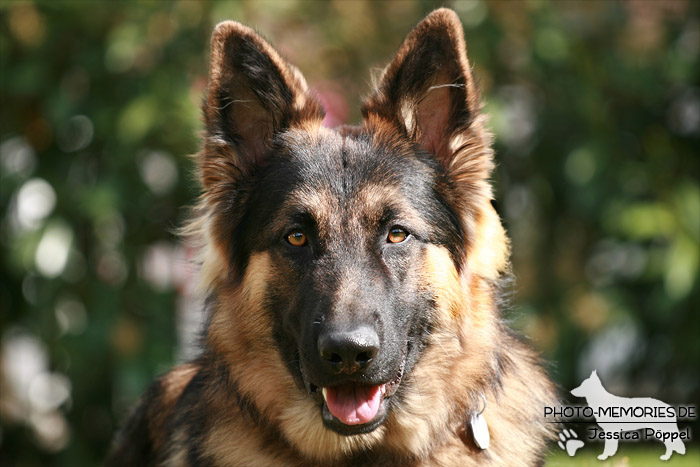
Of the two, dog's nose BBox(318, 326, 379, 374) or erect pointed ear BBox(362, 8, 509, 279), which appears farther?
erect pointed ear BBox(362, 8, 509, 279)

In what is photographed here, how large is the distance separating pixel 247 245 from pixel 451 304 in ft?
3.57

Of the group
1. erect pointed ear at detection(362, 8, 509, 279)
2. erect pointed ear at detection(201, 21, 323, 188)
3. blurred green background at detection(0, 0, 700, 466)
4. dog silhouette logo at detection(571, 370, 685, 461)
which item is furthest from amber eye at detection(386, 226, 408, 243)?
blurred green background at detection(0, 0, 700, 466)

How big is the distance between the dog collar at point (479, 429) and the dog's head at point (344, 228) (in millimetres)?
260

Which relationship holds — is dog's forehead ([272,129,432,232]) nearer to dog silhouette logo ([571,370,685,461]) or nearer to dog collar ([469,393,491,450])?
dog collar ([469,393,491,450])

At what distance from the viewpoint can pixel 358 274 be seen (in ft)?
12.9

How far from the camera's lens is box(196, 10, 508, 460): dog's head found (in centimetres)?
390

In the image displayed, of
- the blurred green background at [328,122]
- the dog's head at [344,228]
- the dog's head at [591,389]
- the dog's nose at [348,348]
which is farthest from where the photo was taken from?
the blurred green background at [328,122]

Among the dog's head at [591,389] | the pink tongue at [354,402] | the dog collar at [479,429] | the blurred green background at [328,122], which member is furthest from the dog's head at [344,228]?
the blurred green background at [328,122]

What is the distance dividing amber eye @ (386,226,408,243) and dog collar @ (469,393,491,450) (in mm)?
955

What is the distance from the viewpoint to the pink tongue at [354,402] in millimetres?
3859

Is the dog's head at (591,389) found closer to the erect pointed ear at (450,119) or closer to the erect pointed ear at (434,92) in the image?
the erect pointed ear at (450,119)

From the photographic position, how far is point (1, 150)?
870cm

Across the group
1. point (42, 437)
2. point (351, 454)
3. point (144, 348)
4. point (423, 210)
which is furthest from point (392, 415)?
point (42, 437)

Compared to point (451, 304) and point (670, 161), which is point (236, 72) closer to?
point (451, 304)
